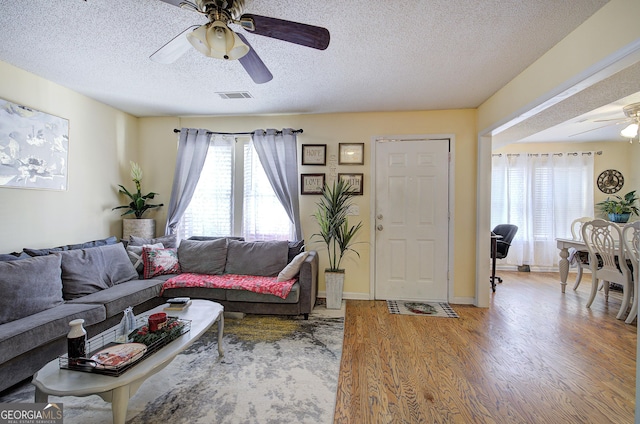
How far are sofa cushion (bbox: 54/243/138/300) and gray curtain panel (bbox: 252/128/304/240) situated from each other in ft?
6.14

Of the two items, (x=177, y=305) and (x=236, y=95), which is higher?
(x=236, y=95)

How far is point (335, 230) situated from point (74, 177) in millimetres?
3036

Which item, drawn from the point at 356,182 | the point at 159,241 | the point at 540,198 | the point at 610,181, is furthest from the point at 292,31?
the point at 610,181

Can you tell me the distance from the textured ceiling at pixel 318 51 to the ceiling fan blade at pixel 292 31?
33cm

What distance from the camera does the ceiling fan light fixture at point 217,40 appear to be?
1.40 m

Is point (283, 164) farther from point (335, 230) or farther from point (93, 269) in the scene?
point (93, 269)

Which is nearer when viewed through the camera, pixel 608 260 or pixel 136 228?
pixel 608 260

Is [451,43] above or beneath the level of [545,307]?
above

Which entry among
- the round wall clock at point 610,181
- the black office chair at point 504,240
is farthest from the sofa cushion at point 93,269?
the round wall clock at point 610,181

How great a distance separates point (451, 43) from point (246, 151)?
270 cm

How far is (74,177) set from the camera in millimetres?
2957

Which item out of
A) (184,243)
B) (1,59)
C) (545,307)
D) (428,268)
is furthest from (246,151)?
(545,307)

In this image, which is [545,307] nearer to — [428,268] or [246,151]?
[428,268]

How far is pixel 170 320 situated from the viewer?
68.9 inches
